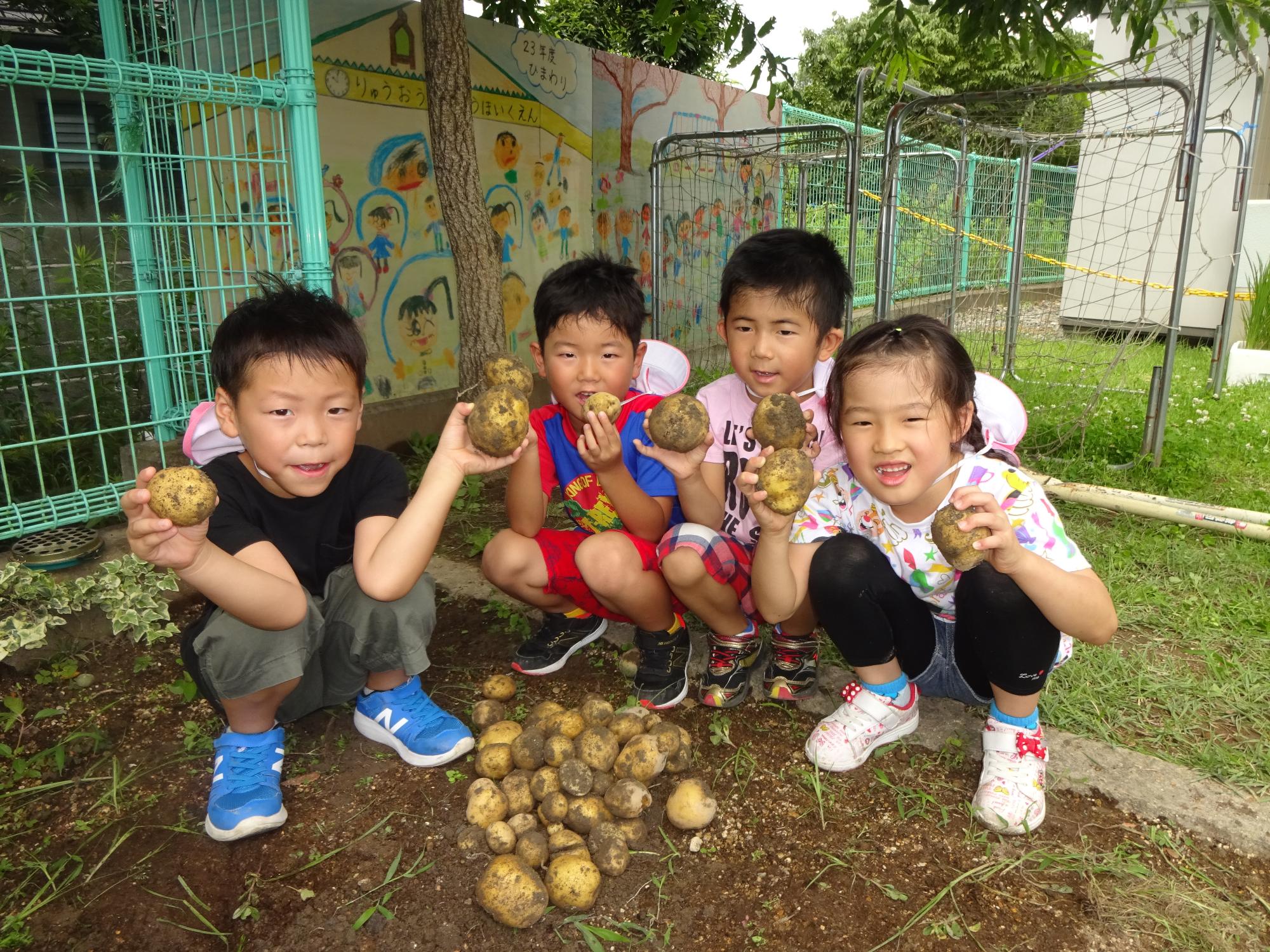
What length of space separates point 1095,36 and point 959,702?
12.0 metres

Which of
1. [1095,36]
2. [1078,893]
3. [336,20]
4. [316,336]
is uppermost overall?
[1095,36]

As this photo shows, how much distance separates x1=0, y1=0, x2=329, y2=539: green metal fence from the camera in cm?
299

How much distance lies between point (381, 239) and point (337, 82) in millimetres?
904

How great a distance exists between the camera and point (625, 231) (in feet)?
26.1

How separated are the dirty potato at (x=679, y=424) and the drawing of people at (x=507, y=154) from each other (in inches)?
177

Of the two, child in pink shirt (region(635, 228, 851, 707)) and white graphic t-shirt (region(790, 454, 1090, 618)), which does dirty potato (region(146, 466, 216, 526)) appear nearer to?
child in pink shirt (region(635, 228, 851, 707))

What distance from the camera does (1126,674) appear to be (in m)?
2.81

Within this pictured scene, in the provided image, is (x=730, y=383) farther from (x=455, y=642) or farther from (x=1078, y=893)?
(x=1078, y=893)

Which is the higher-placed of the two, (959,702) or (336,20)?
(336,20)

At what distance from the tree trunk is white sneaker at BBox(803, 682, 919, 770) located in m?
2.86

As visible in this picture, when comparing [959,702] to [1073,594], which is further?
[959,702]

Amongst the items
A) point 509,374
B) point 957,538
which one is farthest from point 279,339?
point 957,538

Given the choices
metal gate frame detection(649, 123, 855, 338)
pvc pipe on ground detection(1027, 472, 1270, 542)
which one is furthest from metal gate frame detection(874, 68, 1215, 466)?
pvc pipe on ground detection(1027, 472, 1270, 542)

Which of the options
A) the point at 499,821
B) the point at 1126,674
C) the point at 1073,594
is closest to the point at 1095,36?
the point at 1126,674
